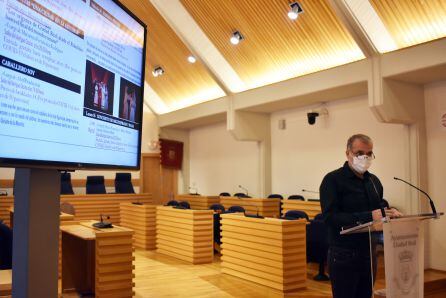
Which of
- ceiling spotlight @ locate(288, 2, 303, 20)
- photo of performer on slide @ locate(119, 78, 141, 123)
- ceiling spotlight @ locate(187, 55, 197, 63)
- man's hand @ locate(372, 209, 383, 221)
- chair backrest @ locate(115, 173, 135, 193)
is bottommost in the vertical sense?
man's hand @ locate(372, 209, 383, 221)

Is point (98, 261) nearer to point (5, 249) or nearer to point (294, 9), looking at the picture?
point (5, 249)

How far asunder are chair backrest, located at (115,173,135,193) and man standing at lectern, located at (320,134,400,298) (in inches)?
391

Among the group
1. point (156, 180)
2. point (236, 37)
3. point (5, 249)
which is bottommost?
point (5, 249)

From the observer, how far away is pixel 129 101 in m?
1.70

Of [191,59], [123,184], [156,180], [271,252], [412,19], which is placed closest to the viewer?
[271,252]

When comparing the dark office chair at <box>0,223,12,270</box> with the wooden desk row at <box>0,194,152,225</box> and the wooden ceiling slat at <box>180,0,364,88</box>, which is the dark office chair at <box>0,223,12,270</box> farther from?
the wooden desk row at <box>0,194,152,225</box>

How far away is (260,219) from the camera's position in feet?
19.4

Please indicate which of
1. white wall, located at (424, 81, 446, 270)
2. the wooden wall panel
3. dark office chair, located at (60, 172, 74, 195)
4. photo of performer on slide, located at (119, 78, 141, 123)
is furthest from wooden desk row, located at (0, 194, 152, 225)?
photo of performer on slide, located at (119, 78, 141, 123)

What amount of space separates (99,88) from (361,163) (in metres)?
1.90

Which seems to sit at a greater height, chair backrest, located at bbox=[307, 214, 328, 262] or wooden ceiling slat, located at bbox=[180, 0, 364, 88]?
wooden ceiling slat, located at bbox=[180, 0, 364, 88]

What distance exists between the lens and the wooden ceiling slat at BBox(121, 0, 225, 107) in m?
9.80

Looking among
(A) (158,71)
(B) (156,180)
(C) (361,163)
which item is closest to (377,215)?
(C) (361,163)

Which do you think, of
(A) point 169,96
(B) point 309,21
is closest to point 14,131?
(B) point 309,21

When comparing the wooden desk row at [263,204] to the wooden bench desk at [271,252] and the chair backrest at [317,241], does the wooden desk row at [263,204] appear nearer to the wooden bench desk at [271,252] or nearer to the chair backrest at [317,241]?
the chair backrest at [317,241]
